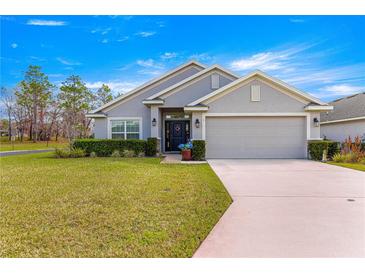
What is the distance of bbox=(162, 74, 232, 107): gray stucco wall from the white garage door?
2841 millimetres

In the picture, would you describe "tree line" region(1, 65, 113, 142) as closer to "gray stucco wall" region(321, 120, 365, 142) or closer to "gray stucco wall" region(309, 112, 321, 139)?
"gray stucco wall" region(309, 112, 321, 139)

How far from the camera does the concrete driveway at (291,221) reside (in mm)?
2945

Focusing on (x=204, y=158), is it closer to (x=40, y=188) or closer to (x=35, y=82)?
(x=40, y=188)

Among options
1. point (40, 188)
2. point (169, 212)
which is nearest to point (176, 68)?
point (40, 188)

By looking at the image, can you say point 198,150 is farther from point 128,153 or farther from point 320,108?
point 320,108

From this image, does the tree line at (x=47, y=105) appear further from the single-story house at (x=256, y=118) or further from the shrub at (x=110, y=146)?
the single-story house at (x=256, y=118)

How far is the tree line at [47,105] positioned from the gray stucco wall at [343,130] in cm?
2886

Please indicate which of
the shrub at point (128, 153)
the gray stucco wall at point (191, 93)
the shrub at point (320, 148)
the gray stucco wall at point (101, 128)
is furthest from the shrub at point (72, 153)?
the shrub at point (320, 148)

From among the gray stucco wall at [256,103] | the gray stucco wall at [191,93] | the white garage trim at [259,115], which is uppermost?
the gray stucco wall at [191,93]

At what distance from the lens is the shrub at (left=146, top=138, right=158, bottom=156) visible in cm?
1339

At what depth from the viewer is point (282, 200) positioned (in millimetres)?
5020

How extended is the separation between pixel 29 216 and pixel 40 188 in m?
2.33

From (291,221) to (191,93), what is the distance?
11.8m

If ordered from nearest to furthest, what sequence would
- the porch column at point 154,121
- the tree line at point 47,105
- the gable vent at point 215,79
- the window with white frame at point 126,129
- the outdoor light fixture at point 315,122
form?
the outdoor light fixture at point 315,122, the porch column at point 154,121, the gable vent at point 215,79, the window with white frame at point 126,129, the tree line at point 47,105
